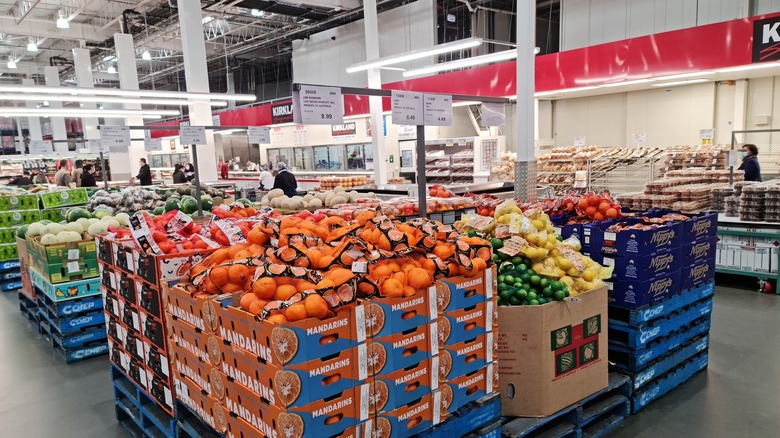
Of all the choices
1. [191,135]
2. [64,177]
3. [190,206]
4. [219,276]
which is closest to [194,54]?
[64,177]

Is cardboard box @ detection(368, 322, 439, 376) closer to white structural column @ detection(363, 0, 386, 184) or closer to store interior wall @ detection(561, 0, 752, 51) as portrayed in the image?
white structural column @ detection(363, 0, 386, 184)

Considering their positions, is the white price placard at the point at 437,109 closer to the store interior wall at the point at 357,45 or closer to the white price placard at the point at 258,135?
the white price placard at the point at 258,135

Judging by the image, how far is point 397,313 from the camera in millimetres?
2297

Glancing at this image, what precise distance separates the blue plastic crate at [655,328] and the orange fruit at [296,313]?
8.36 ft

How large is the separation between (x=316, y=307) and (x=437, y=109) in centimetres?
279

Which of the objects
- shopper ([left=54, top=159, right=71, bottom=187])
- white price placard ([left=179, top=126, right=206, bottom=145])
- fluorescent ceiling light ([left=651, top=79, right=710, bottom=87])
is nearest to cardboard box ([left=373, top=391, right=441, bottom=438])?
white price placard ([left=179, top=126, right=206, bottom=145])

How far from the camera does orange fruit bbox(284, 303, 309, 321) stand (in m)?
2.00

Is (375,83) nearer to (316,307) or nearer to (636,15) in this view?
(636,15)

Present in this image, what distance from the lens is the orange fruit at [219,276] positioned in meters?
2.44

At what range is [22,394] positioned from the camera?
4.38m

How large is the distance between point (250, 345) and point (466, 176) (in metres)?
11.3

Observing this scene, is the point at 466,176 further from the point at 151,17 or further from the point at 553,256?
the point at 151,17

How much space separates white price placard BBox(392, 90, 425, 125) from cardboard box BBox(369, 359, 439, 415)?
214cm

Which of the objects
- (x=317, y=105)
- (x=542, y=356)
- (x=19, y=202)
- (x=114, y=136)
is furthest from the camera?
(x=114, y=136)
